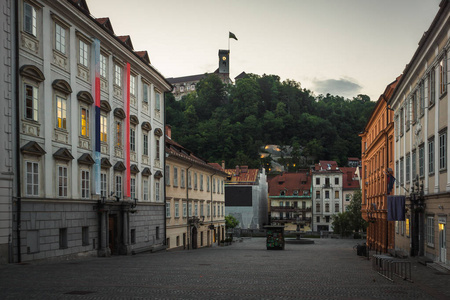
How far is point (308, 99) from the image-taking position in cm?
15800

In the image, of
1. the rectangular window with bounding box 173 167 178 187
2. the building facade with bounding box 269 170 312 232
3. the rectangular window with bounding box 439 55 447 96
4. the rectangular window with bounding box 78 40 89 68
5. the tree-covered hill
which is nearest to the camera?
the rectangular window with bounding box 439 55 447 96

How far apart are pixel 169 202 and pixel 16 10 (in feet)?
75.1

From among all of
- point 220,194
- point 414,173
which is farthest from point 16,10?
point 220,194

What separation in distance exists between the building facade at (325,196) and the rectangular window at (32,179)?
275 ft

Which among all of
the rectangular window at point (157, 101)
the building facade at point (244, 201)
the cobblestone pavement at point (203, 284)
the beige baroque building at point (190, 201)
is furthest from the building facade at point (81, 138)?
the building facade at point (244, 201)

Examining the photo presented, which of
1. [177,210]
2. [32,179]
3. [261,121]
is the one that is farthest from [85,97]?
[261,121]

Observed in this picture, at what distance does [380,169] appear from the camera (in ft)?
141

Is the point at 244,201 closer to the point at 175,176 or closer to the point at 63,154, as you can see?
the point at 175,176

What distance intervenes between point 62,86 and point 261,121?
12363 cm

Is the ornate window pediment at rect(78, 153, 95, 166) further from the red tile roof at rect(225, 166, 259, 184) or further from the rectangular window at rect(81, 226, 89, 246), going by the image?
the red tile roof at rect(225, 166, 259, 184)

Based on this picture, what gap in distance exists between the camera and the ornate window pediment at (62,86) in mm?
23184

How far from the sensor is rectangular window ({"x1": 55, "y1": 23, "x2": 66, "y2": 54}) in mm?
23592

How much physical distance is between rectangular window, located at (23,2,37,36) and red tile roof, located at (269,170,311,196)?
280 ft

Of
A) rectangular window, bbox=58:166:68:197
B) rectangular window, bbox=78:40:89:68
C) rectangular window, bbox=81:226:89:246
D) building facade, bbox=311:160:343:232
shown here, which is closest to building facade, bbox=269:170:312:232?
building facade, bbox=311:160:343:232
